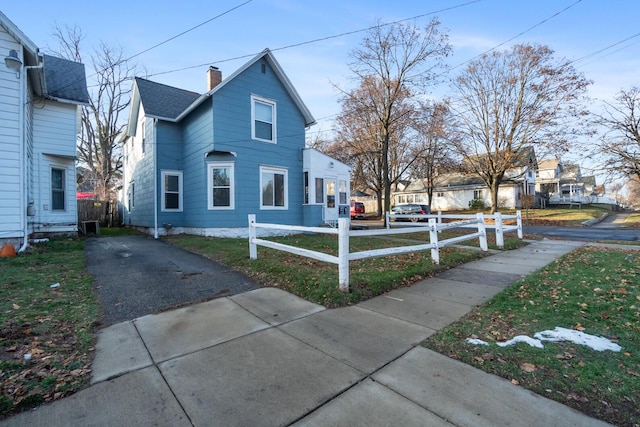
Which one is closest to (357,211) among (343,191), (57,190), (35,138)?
(343,191)

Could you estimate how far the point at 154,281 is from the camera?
234 inches

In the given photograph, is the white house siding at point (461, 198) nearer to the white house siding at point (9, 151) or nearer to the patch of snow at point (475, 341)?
the patch of snow at point (475, 341)

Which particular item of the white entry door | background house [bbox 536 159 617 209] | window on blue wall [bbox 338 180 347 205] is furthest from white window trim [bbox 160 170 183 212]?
background house [bbox 536 159 617 209]

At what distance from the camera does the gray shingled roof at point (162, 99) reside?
13.9m

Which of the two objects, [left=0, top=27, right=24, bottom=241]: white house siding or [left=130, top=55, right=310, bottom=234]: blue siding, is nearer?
[left=0, top=27, right=24, bottom=241]: white house siding

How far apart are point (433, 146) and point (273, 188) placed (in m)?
21.1

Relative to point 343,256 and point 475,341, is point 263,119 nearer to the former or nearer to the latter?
point 343,256

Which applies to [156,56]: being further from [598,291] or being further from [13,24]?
[598,291]

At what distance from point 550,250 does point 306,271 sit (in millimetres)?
8335

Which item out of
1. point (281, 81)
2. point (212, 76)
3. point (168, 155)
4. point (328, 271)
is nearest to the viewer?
A: point (328, 271)

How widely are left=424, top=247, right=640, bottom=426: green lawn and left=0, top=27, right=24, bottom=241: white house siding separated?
36.9 ft

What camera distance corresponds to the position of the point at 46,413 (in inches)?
89.1

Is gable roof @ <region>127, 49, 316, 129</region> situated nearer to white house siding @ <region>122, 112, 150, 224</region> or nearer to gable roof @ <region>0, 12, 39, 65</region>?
white house siding @ <region>122, 112, 150, 224</region>

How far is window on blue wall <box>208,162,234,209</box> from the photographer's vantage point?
12461mm
